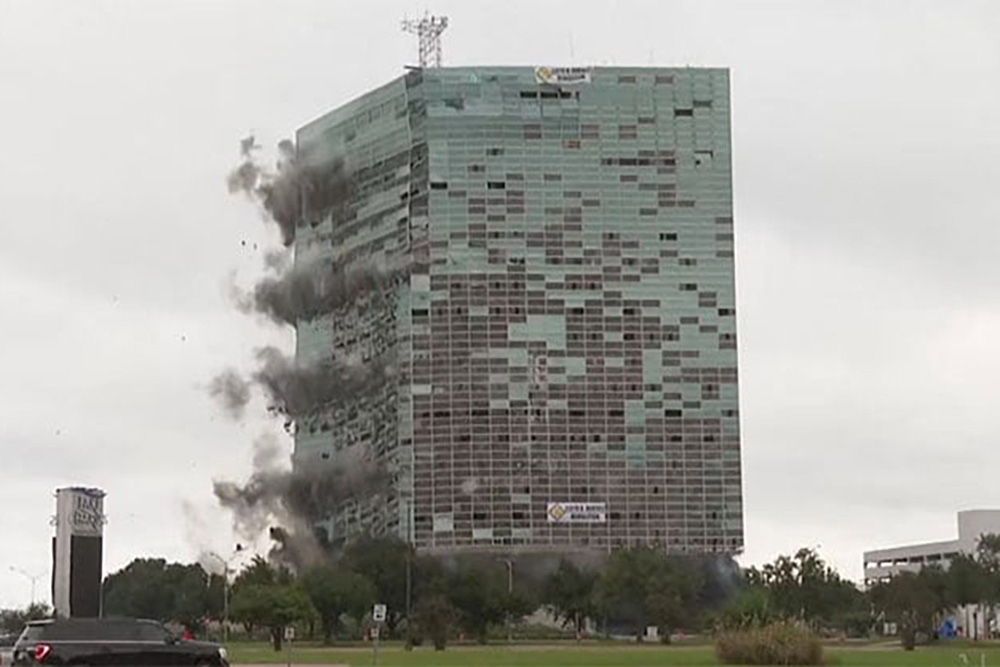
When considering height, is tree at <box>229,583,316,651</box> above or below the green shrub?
above

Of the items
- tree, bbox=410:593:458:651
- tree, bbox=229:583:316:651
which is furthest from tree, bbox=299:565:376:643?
tree, bbox=410:593:458:651

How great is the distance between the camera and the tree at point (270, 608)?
13675 cm

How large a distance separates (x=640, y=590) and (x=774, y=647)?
310ft

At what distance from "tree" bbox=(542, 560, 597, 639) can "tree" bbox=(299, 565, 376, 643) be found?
88.2ft

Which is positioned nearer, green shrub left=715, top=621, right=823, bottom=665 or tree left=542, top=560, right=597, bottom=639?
green shrub left=715, top=621, right=823, bottom=665

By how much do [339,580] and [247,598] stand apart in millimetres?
34003

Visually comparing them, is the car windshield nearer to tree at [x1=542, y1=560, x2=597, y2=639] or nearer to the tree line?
the tree line

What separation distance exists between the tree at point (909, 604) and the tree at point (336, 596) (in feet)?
160

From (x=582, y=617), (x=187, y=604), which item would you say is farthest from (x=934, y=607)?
(x=187, y=604)

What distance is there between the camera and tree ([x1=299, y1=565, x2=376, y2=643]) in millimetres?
167375

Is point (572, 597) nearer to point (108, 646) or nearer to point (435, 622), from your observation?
point (435, 622)

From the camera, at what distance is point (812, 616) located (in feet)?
506

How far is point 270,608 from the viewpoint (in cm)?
13688

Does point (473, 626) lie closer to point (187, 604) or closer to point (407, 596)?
point (407, 596)
